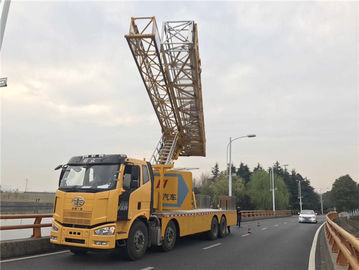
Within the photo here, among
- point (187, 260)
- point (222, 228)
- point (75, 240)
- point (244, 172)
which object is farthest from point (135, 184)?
point (244, 172)

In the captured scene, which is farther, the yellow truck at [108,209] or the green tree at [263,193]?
the green tree at [263,193]

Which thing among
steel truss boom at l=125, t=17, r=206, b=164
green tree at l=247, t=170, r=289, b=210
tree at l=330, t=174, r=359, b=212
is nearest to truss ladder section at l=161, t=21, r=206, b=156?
steel truss boom at l=125, t=17, r=206, b=164

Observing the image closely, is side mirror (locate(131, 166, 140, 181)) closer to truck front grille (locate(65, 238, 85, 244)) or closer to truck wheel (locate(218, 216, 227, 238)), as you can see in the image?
truck front grille (locate(65, 238, 85, 244))

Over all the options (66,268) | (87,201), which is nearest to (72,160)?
(87,201)

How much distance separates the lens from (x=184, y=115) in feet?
56.9

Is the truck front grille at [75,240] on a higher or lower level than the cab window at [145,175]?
lower

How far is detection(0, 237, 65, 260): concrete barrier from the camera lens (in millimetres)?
8023

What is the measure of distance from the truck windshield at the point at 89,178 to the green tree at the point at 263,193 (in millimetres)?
62474

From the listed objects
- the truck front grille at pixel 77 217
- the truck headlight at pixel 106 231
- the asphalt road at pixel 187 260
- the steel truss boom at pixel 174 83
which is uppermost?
the steel truss boom at pixel 174 83

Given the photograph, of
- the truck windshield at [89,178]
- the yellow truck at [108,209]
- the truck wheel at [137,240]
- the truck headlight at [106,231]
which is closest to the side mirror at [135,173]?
the yellow truck at [108,209]

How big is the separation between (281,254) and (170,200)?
13.6 feet

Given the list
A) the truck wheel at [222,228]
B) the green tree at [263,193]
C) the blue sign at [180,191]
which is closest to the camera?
the blue sign at [180,191]

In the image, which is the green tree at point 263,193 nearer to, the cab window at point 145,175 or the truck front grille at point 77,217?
the cab window at point 145,175

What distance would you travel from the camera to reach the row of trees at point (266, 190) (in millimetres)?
66875
